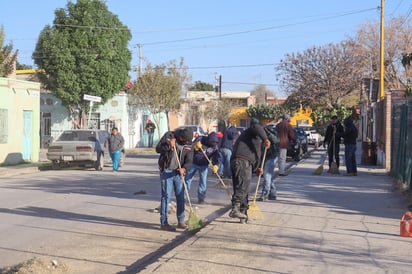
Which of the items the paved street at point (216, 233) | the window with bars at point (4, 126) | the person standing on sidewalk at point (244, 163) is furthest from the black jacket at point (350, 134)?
the window with bars at point (4, 126)

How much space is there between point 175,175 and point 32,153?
63.8 ft

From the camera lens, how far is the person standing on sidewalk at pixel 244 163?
33.1 ft

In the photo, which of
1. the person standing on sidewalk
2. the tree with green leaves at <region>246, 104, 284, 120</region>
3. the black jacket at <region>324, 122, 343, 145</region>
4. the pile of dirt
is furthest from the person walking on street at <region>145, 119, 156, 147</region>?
the pile of dirt

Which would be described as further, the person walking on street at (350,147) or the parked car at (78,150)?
the parked car at (78,150)

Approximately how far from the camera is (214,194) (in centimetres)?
1541

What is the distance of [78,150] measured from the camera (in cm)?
2286

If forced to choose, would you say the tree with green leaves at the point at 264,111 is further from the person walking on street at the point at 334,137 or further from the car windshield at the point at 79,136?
the person walking on street at the point at 334,137

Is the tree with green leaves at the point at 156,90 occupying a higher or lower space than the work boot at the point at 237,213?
higher

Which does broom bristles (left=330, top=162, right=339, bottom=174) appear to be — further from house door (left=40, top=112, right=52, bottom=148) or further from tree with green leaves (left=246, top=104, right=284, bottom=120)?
tree with green leaves (left=246, top=104, right=284, bottom=120)

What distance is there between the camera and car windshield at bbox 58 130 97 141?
23969 mm

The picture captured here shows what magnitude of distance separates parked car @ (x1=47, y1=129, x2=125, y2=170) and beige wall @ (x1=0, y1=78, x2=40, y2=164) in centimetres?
263

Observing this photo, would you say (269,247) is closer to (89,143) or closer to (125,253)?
(125,253)

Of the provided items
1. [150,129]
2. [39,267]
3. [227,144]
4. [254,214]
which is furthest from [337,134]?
[150,129]

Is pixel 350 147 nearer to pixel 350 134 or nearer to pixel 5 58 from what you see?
pixel 350 134
